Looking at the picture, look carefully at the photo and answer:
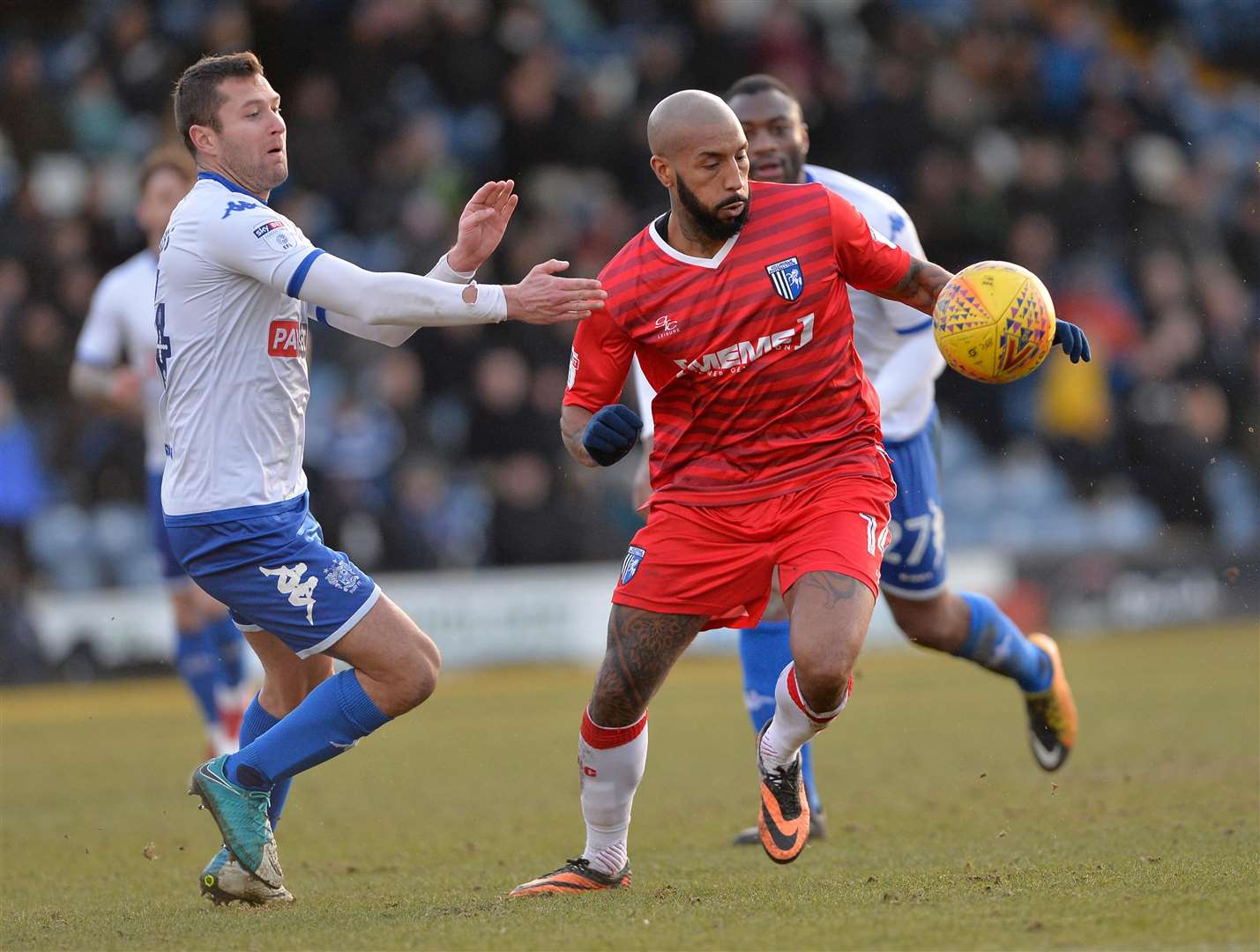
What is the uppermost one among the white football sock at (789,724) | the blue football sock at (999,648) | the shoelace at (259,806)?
the white football sock at (789,724)

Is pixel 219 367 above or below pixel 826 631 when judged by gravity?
above

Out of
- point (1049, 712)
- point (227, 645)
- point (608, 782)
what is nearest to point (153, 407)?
point (227, 645)

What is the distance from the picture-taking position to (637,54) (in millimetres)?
18891

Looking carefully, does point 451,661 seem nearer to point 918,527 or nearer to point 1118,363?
point 1118,363

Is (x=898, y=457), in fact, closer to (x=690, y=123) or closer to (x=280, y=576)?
(x=690, y=123)

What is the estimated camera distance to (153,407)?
9.15m

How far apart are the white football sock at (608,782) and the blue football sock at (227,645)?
3.92 meters

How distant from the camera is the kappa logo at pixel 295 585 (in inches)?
220

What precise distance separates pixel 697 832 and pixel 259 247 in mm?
3195

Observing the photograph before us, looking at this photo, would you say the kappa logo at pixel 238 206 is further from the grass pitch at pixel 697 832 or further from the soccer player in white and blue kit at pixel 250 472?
the grass pitch at pixel 697 832

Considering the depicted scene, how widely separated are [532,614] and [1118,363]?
6727mm

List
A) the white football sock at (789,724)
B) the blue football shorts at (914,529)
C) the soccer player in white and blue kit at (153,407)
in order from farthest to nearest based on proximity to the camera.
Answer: the soccer player in white and blue kit at (153,407) < the blue football shorts at (914,529) < the white football sock at (789,724)

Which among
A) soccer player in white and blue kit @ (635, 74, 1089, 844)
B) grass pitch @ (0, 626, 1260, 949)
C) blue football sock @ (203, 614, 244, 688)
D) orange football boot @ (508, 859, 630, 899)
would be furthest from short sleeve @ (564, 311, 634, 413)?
blue football sock @ (203, 614, 244, 688)

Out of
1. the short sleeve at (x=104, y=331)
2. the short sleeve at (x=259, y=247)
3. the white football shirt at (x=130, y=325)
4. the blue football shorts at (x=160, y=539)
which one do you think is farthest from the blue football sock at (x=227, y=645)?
the short sleeve at (x=259, y=247)
